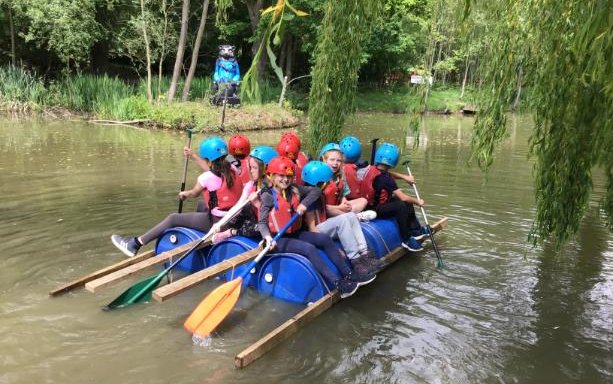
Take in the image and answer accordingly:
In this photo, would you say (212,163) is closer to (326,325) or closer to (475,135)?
(326,325)

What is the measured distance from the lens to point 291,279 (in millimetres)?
4824

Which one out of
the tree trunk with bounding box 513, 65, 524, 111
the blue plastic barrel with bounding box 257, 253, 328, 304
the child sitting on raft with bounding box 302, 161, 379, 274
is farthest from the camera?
the child sitting on raft with bounding box 302, 161, 379, 274

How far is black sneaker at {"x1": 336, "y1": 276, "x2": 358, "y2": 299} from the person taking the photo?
15.5 feet

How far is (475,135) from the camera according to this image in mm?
4328

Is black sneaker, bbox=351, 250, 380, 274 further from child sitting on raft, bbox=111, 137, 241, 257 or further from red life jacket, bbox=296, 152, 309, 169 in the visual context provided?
red life jacket, bbox=296, 152, 309, 169


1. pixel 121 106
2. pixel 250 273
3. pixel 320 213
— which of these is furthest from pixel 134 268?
pixel 121 106

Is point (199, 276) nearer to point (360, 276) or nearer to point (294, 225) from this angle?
point (294, 225)

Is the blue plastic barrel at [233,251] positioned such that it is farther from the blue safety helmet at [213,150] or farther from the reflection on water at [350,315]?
the blue safety helmet at [213,150]

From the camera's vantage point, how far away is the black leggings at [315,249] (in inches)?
186

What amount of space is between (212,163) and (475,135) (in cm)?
270

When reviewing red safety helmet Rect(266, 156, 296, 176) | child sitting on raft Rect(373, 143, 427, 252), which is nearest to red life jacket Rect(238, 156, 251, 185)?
red safety helmet Rect(266, 156, 296, 176)

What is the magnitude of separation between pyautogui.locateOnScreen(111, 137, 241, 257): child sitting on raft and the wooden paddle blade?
3.00ft

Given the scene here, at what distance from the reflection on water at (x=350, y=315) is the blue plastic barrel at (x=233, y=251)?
0.14 meters

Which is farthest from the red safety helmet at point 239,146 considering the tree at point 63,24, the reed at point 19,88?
the tree at point 63,24
